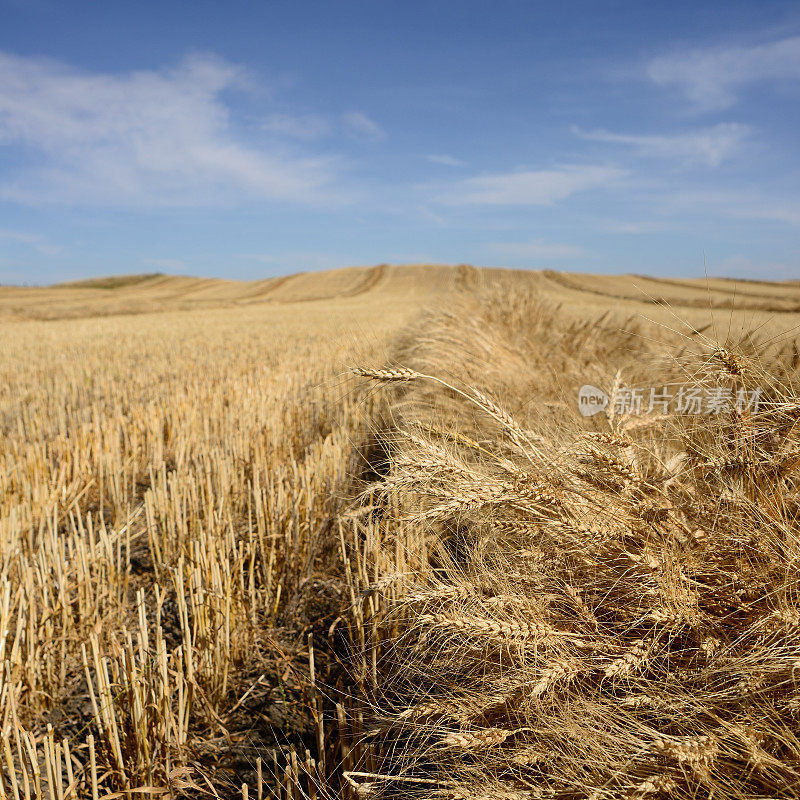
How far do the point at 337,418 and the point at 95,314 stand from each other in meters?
21.7

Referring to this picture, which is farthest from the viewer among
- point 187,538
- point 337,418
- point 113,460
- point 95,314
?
point 95,314

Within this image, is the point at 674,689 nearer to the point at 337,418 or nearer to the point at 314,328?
the point at 337,418

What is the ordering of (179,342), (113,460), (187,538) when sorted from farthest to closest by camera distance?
(179,342) → (113,460) → (187,538)

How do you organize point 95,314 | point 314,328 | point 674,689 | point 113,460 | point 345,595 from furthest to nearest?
point 95,314 < point 314,328 < point 113,460 < point 345,595 < point 674,689

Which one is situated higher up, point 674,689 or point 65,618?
point 674,689

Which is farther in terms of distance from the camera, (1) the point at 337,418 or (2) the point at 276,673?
(1) the point at 337,418

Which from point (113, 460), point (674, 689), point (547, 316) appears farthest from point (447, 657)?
point (547, 316)

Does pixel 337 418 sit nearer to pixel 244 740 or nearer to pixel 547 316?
pixel 244 740

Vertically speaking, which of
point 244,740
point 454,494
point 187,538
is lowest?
point 244,740

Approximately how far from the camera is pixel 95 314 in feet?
71.6

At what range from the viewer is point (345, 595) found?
193cm

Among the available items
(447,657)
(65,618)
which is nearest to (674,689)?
(447,657)

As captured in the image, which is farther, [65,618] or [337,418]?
[337,418]

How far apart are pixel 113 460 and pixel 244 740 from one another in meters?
2.40
